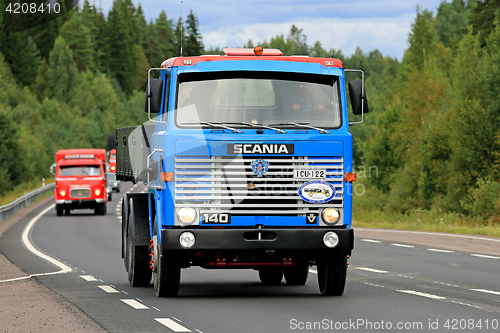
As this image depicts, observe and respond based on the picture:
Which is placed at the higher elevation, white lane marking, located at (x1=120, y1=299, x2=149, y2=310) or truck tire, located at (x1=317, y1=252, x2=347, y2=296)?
truck tire, located at (x1=317, y1=252, x2=347, y2=296)

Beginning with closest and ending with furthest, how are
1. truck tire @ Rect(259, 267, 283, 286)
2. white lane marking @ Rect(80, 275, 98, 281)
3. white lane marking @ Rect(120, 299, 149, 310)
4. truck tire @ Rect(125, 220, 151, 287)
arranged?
white lane marking @ Rect(120, 299, 149, 310) → truck tire @ Rect(125, 220, 151, 287) → truck tire @ Rect(259, 267, 283, 286) → white lane marking @ Rect(80, 275, 98, 281)

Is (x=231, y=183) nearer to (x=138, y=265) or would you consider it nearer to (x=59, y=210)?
(x=138, y=265)

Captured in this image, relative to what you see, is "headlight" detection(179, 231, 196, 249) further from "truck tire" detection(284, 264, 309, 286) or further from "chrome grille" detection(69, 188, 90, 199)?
"chrome grille" detection(69, 188, 90, 199)

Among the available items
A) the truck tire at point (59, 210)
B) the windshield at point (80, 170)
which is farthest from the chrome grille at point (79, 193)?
the truck tire at point (59, 210)

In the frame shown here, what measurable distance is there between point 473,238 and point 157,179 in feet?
51.0

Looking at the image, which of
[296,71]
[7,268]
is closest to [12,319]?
[296,71]

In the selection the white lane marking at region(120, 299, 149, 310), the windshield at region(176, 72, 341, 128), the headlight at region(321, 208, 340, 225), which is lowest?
the white lane marking at region(120, 299, 149, 310)

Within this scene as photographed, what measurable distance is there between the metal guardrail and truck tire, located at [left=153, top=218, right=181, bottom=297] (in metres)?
26.6

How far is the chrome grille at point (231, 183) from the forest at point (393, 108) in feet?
7.91

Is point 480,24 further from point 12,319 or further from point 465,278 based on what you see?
point 12,319

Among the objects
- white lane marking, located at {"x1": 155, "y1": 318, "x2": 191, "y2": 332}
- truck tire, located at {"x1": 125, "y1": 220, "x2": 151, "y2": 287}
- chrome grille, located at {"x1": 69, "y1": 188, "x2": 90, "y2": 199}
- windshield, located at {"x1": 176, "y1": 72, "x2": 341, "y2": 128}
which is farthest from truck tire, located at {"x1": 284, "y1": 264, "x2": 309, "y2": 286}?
chrome grille, located at {"x1": 69, "y1": 188, "x2": 90, "y2": 199}

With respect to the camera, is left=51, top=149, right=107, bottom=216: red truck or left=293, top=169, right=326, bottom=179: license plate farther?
left=51, top=149, right=107, bottom=216: red truck

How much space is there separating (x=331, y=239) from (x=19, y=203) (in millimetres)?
36829

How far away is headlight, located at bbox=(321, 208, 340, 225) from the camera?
10.9 metres
